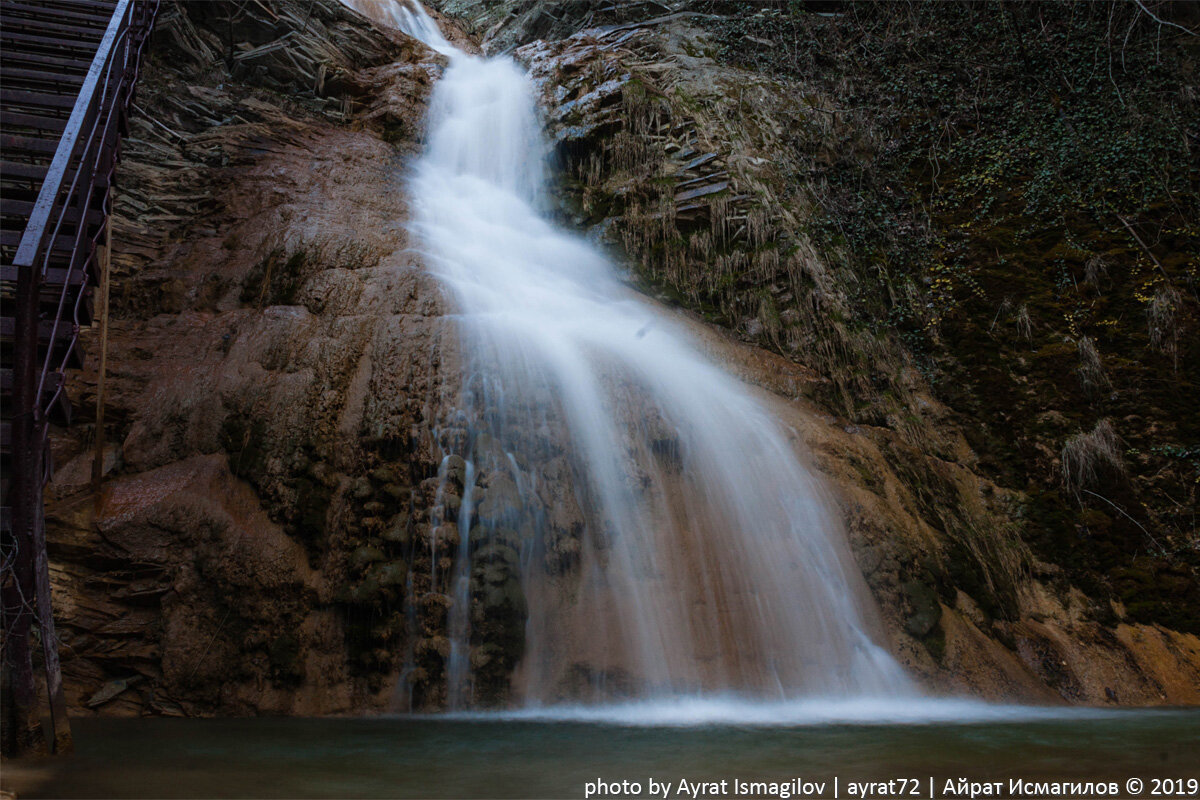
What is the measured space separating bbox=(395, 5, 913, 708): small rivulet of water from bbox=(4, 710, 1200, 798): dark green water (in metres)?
0.82

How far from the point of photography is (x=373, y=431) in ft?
20.7

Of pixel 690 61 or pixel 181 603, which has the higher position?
pixel 690 61

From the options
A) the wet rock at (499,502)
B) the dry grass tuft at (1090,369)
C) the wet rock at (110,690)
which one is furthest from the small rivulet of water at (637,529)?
the dry grass tuft at (1090,369)

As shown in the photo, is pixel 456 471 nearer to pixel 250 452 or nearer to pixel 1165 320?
pixel 250 452

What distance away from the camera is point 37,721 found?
3555 millimetres

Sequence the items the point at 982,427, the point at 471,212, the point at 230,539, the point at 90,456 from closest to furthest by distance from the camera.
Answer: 1. the point at 230,539
2. the point at 90,456
3. the point at 982,427
4. the point at 471,212

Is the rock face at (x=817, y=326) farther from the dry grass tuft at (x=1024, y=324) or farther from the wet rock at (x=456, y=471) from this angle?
the wet rock at (x=456, y=471)

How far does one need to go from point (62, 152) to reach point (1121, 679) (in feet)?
30.3

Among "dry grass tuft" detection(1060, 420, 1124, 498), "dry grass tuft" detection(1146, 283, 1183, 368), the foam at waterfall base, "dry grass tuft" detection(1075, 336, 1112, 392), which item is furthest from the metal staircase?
"dry grass tuft" detection(1146, 283, 1183, 368)

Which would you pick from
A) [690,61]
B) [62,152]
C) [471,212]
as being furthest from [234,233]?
→ [690,61]

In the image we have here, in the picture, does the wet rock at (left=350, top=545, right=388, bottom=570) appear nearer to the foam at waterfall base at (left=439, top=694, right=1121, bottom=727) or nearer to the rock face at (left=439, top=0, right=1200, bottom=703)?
the foam at waterfall base at (left=439, top=694, right=1121, bottom=727)

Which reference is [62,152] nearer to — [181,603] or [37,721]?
[37,721]

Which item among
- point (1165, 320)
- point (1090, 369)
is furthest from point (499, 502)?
point (1165, 320)

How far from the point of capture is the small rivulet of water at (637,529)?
5.52 m
